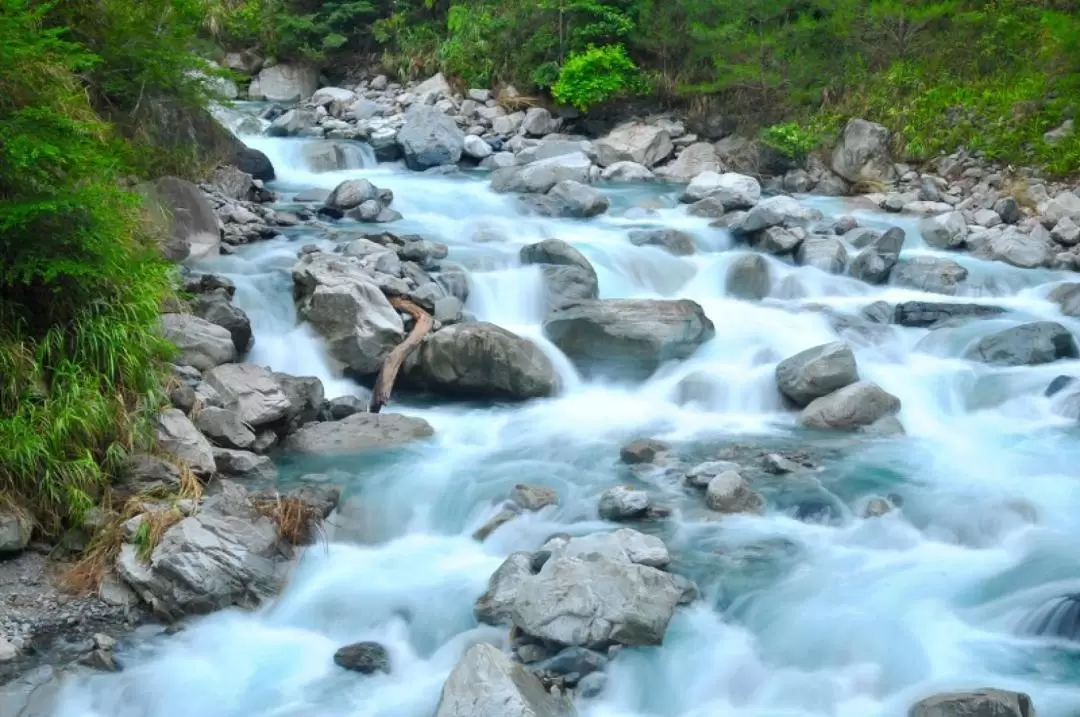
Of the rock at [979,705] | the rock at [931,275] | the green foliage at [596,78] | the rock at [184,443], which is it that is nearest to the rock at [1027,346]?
the rock at [931,275]

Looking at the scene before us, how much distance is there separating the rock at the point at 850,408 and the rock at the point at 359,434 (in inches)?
121

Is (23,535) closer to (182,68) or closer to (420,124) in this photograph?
(182,68)

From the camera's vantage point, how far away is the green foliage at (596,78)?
18922 millimetres

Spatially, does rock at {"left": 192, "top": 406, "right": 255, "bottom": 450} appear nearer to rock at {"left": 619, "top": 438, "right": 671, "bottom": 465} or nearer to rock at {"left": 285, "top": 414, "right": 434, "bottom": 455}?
rock at {"left": 285, "top": 414, "right": 434, "bottom": 455}

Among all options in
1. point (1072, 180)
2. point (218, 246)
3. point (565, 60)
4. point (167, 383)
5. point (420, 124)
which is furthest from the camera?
point (565, 60)

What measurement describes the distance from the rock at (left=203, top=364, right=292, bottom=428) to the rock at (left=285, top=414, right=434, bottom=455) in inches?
10.0

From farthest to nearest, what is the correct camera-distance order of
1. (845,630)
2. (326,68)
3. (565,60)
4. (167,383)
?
(326,68) < (565,60) < (167,383) < (845,630)

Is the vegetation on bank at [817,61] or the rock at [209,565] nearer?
the rock at [209,565]

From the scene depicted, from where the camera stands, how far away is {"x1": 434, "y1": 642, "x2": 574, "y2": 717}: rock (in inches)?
180

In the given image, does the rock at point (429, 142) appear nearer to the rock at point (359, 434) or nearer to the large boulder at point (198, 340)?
the large boulder at point (198, 340)

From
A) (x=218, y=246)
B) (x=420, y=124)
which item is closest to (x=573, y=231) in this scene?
(x=218, y=246)

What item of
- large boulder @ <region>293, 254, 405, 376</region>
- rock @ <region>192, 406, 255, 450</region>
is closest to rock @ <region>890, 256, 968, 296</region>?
large boulder @ <region>293, 254, 405, 376</region>

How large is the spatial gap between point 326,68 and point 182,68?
45.6 ft

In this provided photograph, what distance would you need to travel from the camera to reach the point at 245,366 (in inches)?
320
